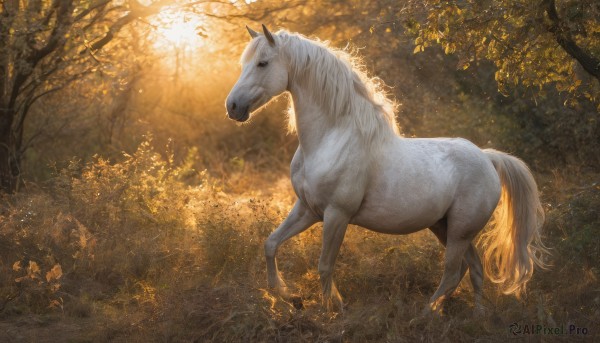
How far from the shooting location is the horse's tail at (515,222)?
513 cm

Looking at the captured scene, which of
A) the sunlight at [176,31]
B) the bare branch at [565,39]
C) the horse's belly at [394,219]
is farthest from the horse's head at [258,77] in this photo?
the sunlight at [176,31]

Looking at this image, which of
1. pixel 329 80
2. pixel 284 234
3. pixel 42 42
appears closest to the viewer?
pixel 329 80

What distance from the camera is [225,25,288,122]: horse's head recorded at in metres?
4.50

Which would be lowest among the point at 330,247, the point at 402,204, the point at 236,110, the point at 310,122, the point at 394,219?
the point at 330,247

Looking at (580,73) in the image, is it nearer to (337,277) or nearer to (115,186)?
(337,277)

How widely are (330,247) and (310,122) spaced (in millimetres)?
915

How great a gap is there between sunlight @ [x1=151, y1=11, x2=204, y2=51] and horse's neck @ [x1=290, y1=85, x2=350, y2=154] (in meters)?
3.12

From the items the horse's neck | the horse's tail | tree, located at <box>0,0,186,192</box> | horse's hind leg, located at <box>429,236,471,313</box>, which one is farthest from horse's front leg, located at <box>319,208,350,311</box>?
A: tree, located at <box>0,0,186,192</box>

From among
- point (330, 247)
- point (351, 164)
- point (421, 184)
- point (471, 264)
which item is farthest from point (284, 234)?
point (471, 264)

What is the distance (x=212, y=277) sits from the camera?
5.65m

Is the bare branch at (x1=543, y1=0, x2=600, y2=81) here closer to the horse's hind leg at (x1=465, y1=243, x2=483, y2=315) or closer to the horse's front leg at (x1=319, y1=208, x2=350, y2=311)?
the horse's hind leg at (x1=465, y1=243, x2=483, y2=315)

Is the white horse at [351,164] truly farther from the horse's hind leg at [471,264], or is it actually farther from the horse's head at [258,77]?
the horse's hind leg at [471,264]

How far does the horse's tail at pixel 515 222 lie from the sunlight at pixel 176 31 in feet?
12.9

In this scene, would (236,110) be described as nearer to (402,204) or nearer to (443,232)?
(402,204)
